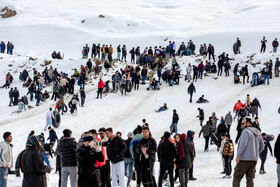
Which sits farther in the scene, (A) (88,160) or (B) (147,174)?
(B) (147,174)

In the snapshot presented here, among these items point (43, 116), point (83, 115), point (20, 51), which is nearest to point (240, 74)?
point (83, 115)

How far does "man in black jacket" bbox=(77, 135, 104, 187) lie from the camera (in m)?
6.79

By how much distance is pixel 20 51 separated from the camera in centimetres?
4622

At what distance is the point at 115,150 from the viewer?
28.1 feet

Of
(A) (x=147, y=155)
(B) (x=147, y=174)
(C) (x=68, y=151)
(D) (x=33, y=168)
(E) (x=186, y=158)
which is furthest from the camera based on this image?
(E) (x=186, y=158)

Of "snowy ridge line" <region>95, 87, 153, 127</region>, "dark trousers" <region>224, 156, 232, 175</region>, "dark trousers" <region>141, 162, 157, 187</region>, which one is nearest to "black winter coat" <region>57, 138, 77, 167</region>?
"dark trousers" <region>141, 162, 157, 187</region>

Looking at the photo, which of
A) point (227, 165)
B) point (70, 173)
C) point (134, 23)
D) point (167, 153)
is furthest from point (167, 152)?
point (134, 23)

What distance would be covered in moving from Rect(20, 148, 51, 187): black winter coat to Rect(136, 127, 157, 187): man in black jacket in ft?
8.13

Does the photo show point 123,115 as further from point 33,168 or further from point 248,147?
point 33,168

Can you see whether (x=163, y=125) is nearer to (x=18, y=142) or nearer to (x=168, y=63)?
(x=18, y=142)

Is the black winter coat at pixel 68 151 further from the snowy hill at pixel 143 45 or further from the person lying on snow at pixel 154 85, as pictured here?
the person lying on snow at pixel 154 85

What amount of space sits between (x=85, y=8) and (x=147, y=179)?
57713 mm

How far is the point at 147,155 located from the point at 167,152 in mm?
471

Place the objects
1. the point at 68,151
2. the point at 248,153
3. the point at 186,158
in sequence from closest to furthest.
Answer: the point at 248,153 < the point at 68,151 < the point at 186,158
